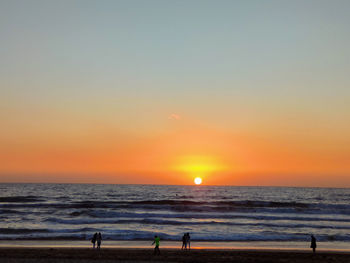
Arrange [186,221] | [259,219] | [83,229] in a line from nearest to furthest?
1. [83,229]
2. [186,221]
3. [259,219]

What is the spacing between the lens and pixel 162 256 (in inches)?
862

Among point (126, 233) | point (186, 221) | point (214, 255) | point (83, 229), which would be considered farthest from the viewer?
point (186, 221)

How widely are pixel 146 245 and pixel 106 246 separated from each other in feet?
9.88

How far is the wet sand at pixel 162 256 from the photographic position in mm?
20281

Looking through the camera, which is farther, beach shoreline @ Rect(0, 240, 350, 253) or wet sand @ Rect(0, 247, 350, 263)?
beach shoreline @ Rect(0, 240, 350, 253)

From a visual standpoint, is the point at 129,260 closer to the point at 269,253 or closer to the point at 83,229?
the point at 269,253

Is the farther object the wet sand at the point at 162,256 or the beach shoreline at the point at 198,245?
the beach shoreline at the point at 198,245

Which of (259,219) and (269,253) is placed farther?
(259,219)

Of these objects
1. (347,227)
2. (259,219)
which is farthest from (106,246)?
(347,227)

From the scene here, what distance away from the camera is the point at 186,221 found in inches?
1623

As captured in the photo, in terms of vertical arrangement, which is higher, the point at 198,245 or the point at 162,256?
the point at 162,256

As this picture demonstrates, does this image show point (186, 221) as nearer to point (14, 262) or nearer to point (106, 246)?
point (106, 246)

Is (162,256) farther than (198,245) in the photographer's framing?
No

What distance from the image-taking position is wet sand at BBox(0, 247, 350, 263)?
20.3 meters
